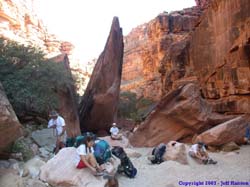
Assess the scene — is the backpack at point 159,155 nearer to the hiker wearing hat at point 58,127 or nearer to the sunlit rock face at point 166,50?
the hiker wearing hat at point 58,127

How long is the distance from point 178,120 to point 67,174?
855 centimetres

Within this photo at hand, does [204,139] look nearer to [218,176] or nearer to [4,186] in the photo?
[218,176]

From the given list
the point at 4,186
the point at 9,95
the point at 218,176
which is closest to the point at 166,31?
the point at 9,95

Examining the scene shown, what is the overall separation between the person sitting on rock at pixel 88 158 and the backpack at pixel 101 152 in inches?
8.2

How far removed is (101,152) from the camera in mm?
7457

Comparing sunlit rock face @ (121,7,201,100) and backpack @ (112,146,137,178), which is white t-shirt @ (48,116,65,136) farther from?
sunlit rock face @ (121,7,201,100)

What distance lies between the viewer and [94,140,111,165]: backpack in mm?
7304

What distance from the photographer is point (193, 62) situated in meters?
20.8

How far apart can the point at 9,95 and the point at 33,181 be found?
5.66m

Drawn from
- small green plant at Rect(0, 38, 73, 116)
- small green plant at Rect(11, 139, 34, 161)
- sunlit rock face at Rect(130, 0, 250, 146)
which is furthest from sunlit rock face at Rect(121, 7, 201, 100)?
small green plant at Rect(11, 139, 34, 161)

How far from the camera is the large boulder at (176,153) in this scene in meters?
9.83

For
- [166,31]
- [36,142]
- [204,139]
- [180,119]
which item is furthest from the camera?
[166,31]

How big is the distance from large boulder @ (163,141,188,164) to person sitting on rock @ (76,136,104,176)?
3.60 meters

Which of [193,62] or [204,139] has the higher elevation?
[193,62]
